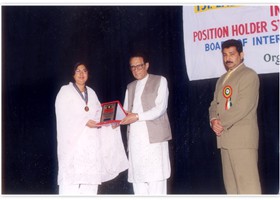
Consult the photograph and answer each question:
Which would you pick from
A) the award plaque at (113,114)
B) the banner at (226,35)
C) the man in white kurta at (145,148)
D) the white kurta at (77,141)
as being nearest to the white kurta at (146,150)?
the man in white kurta at (145,148)

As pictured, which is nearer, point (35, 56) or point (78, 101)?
point (78, 101)

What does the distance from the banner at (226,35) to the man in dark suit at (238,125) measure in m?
0.38

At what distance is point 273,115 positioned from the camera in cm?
338

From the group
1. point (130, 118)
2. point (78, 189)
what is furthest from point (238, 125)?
point (78, 189)

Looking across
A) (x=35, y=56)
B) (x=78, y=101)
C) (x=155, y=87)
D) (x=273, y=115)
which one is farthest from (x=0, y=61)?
(x=273, y=115)

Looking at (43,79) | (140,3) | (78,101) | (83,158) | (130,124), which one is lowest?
(83,158)

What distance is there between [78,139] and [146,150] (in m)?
0.61

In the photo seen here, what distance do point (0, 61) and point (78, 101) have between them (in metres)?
1.08

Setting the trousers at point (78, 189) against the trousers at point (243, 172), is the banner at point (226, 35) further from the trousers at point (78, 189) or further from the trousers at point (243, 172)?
the trousers at point (78, 189)

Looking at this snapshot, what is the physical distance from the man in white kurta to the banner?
0.49m

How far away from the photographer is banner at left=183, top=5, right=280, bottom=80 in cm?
338

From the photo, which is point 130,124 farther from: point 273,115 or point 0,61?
point 0,61

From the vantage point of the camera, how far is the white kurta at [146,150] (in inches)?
132

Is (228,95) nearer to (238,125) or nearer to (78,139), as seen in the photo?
(238,125)
